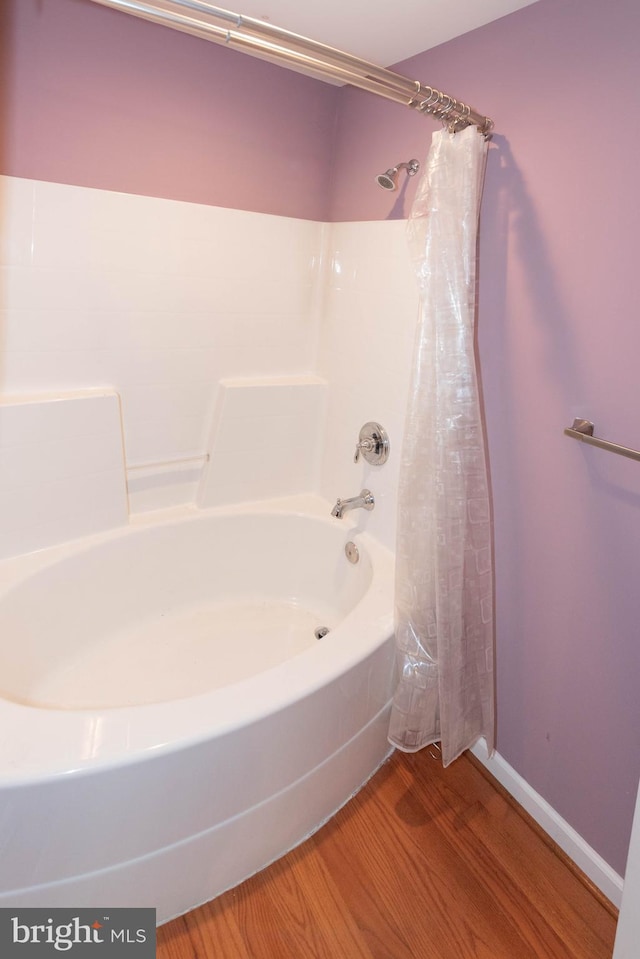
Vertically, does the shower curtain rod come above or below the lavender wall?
above

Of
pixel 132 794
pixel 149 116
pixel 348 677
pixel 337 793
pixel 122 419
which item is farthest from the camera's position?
pixel 122 419

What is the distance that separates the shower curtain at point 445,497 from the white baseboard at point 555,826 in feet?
0.37

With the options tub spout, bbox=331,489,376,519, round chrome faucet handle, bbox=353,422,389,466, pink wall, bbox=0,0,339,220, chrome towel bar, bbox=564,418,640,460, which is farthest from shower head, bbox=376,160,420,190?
tub spout, bbox=331,489,376,519

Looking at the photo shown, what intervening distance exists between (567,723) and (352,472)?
3.61 feet

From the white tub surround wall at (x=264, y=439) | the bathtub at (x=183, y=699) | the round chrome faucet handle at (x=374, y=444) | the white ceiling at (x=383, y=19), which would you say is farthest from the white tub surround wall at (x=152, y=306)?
the white ceiling at (x=383, y=19)

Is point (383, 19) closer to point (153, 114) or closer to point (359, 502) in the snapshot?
point (153, 114)

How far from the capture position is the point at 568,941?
52.5 inches

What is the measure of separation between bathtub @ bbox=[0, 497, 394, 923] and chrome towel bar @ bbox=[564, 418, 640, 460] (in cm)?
71

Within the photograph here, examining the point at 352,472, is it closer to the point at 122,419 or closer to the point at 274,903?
the point at 122,419

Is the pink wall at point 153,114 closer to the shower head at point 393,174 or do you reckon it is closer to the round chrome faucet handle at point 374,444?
the shower head at point 393,174

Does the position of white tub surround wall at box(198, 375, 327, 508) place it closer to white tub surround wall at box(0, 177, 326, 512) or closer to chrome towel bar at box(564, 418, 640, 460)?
white tub surround wall at box(0, 177, 326, 512)

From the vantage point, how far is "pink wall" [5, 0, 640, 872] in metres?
1.27

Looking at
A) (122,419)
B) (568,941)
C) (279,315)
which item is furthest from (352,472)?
(568,941)

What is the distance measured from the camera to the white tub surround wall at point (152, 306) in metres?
1.68
